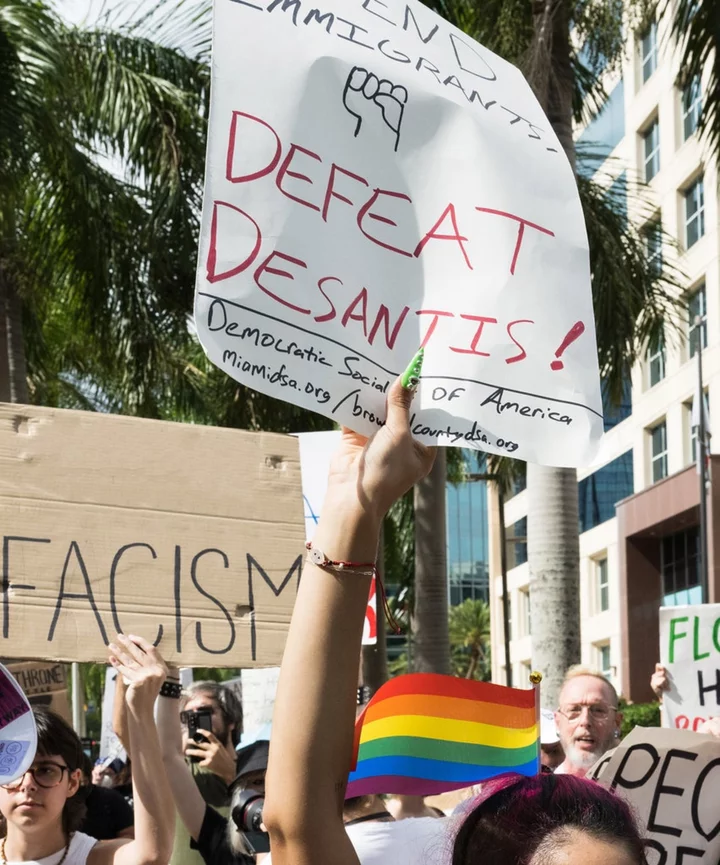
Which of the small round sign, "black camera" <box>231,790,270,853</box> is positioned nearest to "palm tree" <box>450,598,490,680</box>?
"black camera" <box>231,790,270,853</box>

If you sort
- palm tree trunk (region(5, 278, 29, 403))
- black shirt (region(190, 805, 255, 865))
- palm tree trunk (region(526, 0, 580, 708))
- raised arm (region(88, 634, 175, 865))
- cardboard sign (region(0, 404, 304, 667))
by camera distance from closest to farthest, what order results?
1. raised arm (region(88, 634, 175, 865))
2. cardboard sign (region(0, 404, 304, 667))
3. black shirt (region(190, 805, 255, 865))
4. palm tree trunk (region(526, 0, 580, 708))
5. palm tree trunk (region(5, 278, 29, 403))

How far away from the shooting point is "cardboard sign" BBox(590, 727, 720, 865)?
→ 11.4 feet

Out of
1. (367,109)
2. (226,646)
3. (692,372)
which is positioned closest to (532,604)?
(226,646)

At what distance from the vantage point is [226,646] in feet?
11.9

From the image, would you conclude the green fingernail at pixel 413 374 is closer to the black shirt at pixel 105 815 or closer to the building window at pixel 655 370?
the black shirt at pixel 105 815

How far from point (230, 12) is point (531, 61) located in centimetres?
805

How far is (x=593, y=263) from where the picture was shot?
11477 millimetres

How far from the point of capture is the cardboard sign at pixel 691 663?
16.7 ft

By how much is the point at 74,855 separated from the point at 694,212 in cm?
3435

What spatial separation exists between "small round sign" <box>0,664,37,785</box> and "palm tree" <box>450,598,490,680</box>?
80.4m

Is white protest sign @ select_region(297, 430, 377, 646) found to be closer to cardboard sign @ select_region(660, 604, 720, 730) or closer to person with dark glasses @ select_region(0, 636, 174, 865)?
cardboard sign @ select_region(660, 604, 720, 730)

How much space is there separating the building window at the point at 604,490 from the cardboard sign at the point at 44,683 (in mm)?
37989

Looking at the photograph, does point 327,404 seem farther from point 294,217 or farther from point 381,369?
point 294,217

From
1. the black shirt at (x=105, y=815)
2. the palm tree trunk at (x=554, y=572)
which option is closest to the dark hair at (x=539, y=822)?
the black shirt at (x=105, y=815)
